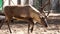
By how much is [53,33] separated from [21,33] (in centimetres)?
97

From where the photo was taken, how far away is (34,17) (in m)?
5.12

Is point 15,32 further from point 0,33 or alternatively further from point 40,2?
point 40,2

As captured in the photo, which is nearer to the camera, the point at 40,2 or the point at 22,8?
the point at 22,8

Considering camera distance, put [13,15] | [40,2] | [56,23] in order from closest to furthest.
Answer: [13,15]
[56,23]
[40,2]

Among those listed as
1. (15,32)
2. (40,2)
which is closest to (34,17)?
(15,32)

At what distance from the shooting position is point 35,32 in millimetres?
5652

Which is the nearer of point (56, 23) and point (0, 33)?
point (0, 33)

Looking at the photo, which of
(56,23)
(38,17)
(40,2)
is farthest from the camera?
(40,2)

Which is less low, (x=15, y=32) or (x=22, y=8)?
(x=22, y=8)

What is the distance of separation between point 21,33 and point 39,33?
→ 54 centimetres

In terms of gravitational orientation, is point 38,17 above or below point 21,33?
above

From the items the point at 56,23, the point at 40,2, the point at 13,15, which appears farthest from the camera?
the point at 40,2

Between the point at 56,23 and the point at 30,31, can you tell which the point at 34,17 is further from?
the point at 56,23

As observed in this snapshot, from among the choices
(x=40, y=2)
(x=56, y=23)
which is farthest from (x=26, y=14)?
(x=40, y=2)
